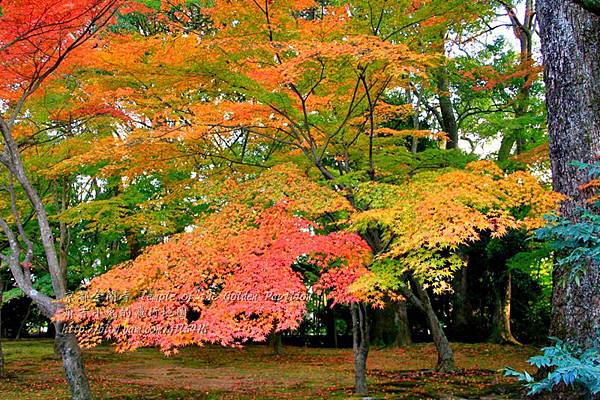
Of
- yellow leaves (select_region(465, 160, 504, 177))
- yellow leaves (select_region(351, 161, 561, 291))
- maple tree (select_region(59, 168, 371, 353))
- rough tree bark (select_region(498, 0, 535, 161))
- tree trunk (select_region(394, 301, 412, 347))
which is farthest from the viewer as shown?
tree trunk (select_region(394, 301, 412, 347))

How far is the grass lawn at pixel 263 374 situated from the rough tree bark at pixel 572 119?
287 cm

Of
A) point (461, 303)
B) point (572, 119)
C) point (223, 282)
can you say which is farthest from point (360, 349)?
point (461, 303)

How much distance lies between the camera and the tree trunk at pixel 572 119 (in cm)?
537

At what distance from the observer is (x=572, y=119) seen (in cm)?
560

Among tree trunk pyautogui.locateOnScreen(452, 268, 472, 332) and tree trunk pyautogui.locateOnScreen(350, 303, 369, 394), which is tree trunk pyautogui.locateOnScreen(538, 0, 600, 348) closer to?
tree trunk pyautogui.locateOnScreen(350, 303, 369, 394)

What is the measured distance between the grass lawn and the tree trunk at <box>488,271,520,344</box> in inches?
22.4

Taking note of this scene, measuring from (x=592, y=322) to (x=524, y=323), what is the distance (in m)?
12.3

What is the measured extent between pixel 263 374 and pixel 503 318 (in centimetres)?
786

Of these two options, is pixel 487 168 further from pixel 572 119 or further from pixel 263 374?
pixel 263 374

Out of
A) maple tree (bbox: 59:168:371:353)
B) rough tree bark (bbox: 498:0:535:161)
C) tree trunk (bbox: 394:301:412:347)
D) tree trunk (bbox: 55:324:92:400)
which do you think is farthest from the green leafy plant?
tree trunk (bbox: 394:301:412:347)

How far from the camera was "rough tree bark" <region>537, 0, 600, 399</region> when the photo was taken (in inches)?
211

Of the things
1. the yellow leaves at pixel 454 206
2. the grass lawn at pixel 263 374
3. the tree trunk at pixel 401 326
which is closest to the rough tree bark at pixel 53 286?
the grass lawn at pixel 263 374

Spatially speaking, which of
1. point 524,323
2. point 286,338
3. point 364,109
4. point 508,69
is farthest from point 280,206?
point 286,338

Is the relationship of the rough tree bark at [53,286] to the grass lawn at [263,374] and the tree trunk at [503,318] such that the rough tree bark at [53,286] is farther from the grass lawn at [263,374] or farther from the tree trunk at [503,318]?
the tree trunk at [503,318]
